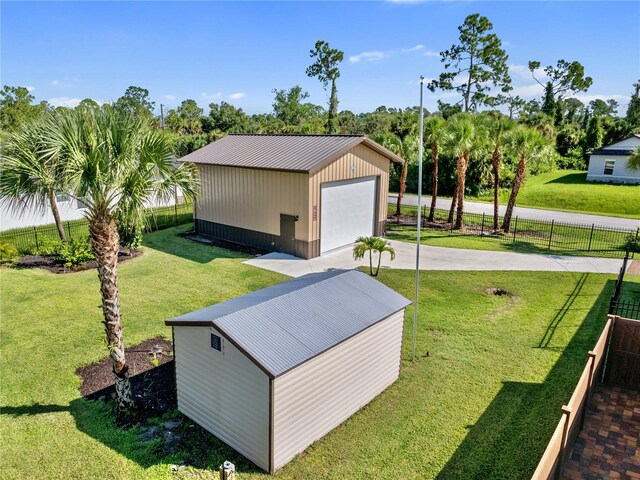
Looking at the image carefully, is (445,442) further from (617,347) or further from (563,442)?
(617,347)

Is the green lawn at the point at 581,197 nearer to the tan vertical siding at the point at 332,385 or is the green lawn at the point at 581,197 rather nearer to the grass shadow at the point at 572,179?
the grass shadow at the point at 572,179

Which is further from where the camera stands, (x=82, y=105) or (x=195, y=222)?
(x=195, y=222)

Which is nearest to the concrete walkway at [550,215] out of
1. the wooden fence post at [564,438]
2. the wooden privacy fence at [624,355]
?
the wooden privacy fence at [624,355]

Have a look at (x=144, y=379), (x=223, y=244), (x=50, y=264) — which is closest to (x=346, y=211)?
(x=223, y=244)

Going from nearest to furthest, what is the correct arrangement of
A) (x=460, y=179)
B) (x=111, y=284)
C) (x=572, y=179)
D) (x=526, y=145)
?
(x=111, y=284), (x=526, y=145), (x=460, y=179), (x=572, y=179)

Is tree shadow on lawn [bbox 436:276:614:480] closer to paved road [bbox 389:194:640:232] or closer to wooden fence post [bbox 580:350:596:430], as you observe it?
wooden fence post [bbox 580:350:596:430]

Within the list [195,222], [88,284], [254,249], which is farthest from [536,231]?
[88,284]

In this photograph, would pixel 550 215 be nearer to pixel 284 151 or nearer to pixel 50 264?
pixel 284 151
